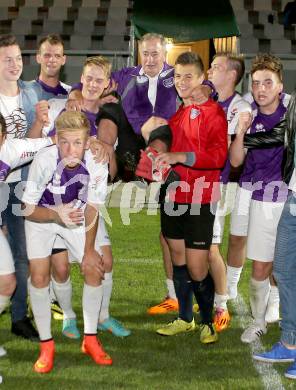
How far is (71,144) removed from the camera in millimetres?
4465

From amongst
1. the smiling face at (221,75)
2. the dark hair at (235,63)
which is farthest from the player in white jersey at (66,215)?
the dark hair at (235,63)

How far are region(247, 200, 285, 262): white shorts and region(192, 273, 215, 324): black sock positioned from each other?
13.0 inches

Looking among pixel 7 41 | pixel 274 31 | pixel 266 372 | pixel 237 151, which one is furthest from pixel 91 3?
pixel 266 372

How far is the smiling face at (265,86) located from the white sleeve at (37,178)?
1.45m

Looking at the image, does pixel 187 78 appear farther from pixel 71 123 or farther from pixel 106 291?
pixel 106 291

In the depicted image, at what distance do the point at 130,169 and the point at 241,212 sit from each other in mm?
884

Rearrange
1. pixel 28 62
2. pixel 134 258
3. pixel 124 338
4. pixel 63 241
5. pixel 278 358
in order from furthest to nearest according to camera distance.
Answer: pixel 28 62, pixel 134 258, pixel 124 338, pixel 63 241, pixel 278 358

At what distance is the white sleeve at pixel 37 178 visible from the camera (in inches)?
178

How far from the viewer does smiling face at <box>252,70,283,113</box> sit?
499 cm

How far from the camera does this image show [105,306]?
5406 mm

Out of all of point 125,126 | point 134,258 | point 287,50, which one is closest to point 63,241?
point 125,126

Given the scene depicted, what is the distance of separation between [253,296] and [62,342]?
1.30 metres

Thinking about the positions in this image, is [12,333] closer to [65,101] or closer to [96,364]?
[96,364]

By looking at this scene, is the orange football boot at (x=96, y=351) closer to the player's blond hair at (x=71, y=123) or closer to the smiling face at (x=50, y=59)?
the player's blond hair at (x=71, y=123)
